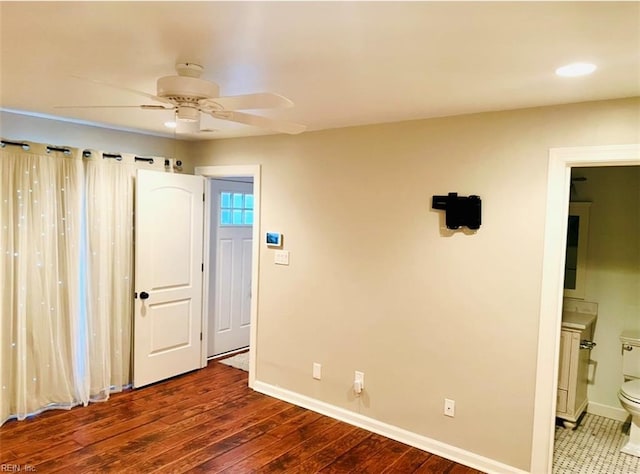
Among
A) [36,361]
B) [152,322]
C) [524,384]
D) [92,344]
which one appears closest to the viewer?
[524,384]

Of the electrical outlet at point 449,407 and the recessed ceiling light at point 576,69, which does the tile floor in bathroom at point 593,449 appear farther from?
the recessed ceiling light at point 576,69

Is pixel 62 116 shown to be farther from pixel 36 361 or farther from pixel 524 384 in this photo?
pixel 524 384

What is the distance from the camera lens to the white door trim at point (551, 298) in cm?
262

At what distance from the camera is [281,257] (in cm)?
398

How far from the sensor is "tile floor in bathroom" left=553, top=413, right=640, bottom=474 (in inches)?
117

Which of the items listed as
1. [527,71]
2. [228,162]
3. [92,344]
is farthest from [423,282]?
[92,344]

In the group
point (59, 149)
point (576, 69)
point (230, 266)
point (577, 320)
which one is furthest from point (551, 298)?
point (59, 149)

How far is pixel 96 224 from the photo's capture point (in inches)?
148

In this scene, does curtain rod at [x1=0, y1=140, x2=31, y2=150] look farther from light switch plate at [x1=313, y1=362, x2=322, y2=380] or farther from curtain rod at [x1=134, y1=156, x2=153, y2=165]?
light switch plate at [x1=313, y1=362, x2=322, y2=380]

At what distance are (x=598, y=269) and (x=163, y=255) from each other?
3.94 m

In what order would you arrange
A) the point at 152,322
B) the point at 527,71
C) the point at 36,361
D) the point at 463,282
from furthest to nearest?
1. the point at 152,322
2. the point at 36,361
3. the point at 463,282
4. the point at 527,71

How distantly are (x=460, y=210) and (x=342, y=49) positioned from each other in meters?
1.53

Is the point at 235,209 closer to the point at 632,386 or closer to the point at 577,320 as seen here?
the point at 577,320

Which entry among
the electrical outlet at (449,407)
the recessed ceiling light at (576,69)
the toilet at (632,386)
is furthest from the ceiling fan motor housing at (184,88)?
the toilet at (632,386)
